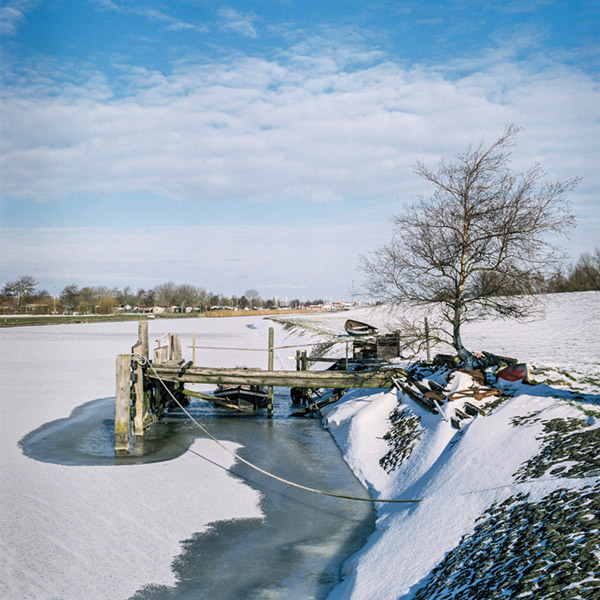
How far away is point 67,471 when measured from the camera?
11289mm

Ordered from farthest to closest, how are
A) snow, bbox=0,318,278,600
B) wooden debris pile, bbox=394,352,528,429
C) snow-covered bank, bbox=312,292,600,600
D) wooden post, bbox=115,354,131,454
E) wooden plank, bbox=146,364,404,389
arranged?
wooden plank, bbox=146,364,404,389
wooden post, bbox=115,354,131,454
wooden debris pile, bbox=394,352,528,429
snow, bbox=0,318,278,600
snow-covered bank, bbox=312,292,600,600

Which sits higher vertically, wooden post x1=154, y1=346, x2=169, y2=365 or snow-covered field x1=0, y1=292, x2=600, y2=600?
wooden post x1=154, y1=346, x2=169, y2=365

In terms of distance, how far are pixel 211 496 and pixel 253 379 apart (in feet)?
18.6

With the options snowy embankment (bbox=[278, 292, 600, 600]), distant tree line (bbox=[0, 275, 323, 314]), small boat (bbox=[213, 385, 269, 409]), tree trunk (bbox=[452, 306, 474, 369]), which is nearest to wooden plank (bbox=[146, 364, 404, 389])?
snowy embankment (bbox=[278, 292, 600, 600])

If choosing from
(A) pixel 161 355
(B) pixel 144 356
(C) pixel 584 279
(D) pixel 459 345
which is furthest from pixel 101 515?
(C) pixel 584 279

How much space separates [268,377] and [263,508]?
20.1 ft

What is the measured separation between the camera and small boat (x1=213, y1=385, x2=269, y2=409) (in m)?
18.6

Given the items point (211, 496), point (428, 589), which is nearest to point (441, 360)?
point (211, 496)

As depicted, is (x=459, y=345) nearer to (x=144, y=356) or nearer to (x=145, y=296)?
(x=144, y=356)

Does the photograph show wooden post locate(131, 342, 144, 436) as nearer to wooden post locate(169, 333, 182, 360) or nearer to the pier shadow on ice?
the pier shadow on ice

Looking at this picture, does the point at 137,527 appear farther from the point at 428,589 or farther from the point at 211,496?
the point at 428,589

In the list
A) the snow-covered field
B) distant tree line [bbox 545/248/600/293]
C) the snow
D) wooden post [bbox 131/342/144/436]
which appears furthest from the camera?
distant tree line [bbox 545/248/600/293]

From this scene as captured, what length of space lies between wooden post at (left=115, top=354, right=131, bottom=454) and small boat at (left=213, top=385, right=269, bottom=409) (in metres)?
5.36

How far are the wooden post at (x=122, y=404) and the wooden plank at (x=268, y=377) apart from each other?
1.50 meters
